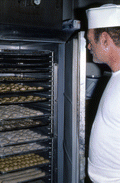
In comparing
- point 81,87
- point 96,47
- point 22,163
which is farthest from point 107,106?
point 22,163

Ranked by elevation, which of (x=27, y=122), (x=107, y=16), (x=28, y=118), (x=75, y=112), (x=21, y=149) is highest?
(x=107, y=16)

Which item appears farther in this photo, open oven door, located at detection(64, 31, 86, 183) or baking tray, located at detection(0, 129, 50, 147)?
baking tray, located at detection(0, 129, 50, 147)

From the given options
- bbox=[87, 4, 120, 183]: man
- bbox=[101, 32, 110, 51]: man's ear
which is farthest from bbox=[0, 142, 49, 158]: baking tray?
bbox=[101, 32, 110, 51]: man's ear

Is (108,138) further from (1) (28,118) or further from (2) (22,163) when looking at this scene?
(2) (22,163)

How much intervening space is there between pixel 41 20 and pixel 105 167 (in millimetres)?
1518

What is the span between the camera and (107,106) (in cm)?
148

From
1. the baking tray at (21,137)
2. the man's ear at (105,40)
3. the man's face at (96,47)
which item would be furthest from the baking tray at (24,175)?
the man's ear at (105,40)

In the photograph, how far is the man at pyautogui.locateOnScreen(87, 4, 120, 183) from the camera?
150 cm

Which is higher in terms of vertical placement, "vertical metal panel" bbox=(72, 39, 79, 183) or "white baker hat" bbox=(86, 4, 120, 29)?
"white baker hat" bbox=(86, 4, 120, 29)

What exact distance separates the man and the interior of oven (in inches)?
36.4

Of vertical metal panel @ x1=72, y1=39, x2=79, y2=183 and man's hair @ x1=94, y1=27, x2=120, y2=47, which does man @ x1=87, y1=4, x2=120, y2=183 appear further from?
vertical metal panel @ x1=72, y1=39, x2=79, y2=183

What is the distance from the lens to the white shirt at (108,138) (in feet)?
4.85

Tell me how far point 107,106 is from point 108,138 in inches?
8.5

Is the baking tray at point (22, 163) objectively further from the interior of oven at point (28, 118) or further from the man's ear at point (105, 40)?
the man's ear at point (105, 40)
